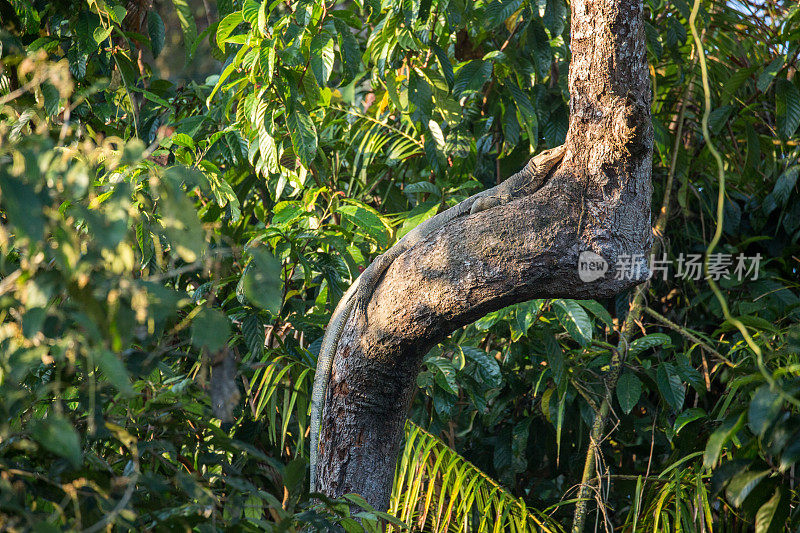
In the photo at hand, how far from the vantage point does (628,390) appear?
8.19 feet

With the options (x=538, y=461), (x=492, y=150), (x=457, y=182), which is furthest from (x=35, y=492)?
(x=492, y=150)

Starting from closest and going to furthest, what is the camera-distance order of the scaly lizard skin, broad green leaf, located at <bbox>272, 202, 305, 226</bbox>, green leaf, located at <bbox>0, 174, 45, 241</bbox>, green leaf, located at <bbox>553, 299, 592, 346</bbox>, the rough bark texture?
green leaf, located at <bbox>0, 174, 45, 241</bbox>, the rough bark texture, the scaly lizard skin, green leaf, located at <bbox>553, 299, 592, 346</bbox>, broad green leaf, located at <bbox>272, 202, 305, 226</bbox>

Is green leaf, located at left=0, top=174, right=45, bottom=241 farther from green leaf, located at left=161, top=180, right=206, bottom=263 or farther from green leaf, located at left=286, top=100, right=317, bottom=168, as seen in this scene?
green leaf, located at left=286, top=100, right=317, bottom=168

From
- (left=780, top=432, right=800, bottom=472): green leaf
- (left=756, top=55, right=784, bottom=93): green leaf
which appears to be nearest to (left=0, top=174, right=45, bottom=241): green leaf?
(left=780, top=432, right=800, bottom=472): green leaf

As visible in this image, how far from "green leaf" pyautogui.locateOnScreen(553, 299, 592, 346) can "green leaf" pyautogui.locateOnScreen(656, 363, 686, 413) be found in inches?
17.4

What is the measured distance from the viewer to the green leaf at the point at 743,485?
50.5 inches

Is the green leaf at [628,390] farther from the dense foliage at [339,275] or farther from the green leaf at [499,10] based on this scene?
the green leaf at [499,10]

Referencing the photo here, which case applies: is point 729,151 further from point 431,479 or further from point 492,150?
point 431,479

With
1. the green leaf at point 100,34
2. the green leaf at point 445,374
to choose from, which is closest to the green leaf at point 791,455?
the green leaf at point 445,374

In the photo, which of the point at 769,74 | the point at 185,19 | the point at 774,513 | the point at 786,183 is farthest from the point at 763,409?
the point at 185,19

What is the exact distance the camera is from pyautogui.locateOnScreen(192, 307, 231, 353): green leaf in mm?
830

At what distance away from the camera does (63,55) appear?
2.69m

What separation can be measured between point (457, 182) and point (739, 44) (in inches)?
68.4

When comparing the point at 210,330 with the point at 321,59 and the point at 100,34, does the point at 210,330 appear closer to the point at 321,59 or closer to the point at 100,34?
the point at 321,59
